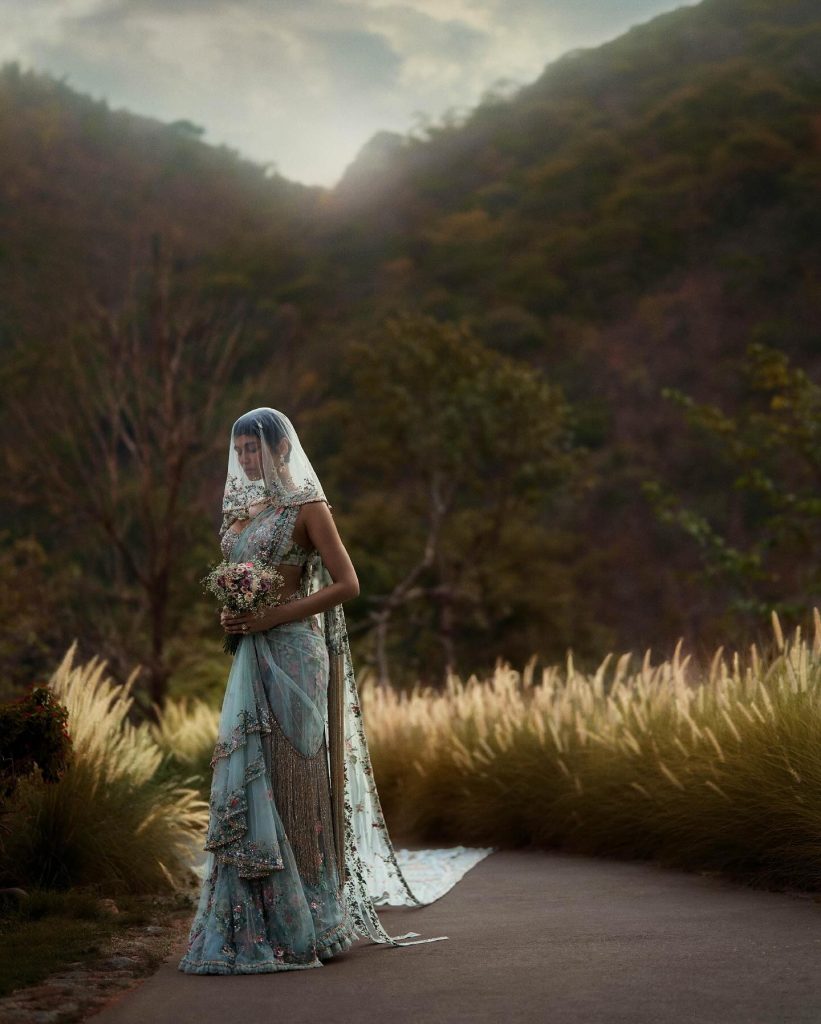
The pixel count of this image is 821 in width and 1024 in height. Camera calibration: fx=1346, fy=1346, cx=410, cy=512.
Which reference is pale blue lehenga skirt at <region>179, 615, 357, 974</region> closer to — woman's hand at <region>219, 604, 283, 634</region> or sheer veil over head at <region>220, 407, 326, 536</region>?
woman's hand at <region>219, 604, 283, 634</region>

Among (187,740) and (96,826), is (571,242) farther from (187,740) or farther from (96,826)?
(96,826)

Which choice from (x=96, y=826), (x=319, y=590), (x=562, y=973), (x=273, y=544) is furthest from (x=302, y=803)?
(x=96, y=826)

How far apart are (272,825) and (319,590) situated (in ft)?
3.42

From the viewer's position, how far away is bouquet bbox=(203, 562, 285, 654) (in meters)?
5.73

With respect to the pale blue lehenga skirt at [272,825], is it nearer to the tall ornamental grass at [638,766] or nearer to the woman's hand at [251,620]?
the woman's hand at [251,620]

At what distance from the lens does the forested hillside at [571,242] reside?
41906mm

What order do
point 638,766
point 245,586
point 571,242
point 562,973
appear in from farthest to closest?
point 571,242, point 638,766, point 245,586, point 562,973

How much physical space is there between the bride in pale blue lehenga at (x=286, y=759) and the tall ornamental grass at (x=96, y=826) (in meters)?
1.65

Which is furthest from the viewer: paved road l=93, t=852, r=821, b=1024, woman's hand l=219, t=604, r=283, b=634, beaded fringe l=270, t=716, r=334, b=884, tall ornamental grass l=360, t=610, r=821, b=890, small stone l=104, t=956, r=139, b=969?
tall ornamental grass l=360, t=610, r=821, b=890

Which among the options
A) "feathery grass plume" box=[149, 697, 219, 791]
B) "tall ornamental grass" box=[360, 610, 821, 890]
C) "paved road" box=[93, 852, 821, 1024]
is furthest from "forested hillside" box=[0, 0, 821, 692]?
"paved road" box=[93, 852, 821, 1024]

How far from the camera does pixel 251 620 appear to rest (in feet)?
19.0

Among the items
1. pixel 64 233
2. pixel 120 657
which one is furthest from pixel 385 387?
pixel 64 233

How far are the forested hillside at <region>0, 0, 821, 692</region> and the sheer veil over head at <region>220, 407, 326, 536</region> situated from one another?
83.1 ft

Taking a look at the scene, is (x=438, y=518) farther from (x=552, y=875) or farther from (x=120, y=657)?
(x=552, y=875)
